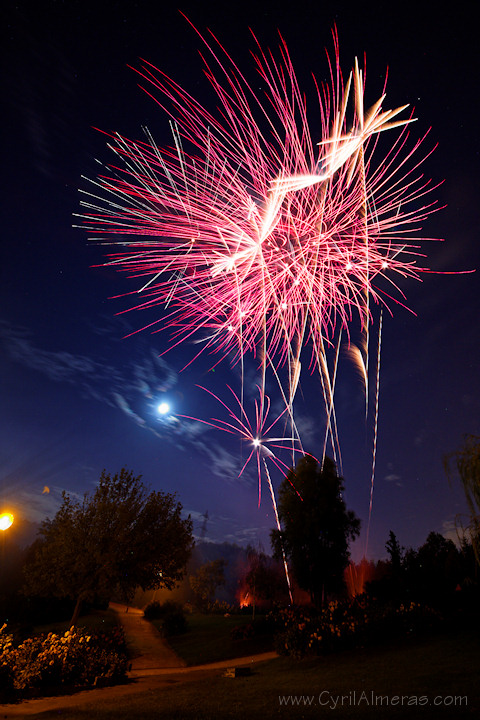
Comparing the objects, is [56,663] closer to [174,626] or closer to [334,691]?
[334,691]

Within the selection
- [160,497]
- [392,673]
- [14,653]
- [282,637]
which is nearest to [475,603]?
[282,637]

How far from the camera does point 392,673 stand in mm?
10477

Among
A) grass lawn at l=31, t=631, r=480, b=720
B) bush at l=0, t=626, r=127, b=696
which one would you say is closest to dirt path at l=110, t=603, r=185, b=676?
bush at l=0, t=626, r=127, b=696

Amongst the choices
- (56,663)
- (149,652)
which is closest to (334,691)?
(56,663)

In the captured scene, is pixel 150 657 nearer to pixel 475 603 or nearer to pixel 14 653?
pixel 14 653

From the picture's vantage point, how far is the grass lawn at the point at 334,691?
7.53 m

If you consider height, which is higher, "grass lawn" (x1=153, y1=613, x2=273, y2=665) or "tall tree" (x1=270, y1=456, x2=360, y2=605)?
"tall tree" (x1=270, y1=456, x2=360, y2=605)

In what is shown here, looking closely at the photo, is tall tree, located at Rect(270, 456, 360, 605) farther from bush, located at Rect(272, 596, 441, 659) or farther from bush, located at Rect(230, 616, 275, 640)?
bush, located at Rect(272, 596, 441, 659)

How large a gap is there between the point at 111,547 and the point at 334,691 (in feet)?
42.5

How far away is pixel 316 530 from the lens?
2841 centimetres

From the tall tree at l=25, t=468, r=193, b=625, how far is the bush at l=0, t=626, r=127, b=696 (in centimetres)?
509

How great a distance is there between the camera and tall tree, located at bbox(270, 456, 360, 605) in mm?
27891

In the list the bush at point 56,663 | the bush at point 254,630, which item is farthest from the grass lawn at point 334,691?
the bush at point 254,630

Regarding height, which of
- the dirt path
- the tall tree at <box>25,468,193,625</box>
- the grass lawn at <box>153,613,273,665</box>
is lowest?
the dirt path
